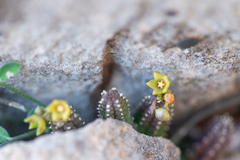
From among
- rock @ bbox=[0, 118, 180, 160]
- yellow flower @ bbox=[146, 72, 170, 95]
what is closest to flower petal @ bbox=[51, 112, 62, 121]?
rock @ bbox=[0, 118, 180, 160]

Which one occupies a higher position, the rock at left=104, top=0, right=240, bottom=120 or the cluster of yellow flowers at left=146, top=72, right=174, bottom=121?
the rock at left=104, top=0, right=240, bottom=120

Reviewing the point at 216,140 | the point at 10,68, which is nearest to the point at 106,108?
the point at 10,68

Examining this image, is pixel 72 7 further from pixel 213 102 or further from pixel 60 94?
pixel 213 102

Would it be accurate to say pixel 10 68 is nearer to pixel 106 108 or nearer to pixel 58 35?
pixel 58 35

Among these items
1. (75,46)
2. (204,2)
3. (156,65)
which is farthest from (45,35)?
(204,2)

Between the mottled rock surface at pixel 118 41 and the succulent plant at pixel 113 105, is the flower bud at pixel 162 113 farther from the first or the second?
the mottled rock surface at pixel 118 41

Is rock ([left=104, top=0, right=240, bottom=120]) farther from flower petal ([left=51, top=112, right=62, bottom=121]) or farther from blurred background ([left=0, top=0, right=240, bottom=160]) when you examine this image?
flower petal ([left=51, top=112, right=62, bottom=121])
